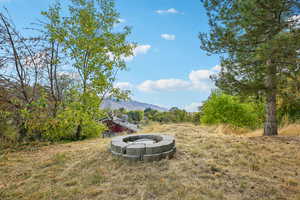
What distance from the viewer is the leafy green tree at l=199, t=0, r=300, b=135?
2834 mm

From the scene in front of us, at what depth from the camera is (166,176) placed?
2.27m

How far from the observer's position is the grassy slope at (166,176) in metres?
1.92

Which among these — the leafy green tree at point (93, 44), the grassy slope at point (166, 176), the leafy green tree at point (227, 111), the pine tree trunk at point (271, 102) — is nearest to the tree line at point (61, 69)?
the leafy green tree at point (93, 44)

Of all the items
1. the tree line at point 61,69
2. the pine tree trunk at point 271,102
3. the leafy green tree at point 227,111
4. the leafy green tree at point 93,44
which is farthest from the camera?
the leafy green tree at point 227,111

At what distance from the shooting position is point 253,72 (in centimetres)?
426

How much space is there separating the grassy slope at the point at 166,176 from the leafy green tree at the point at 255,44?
1.77 meters

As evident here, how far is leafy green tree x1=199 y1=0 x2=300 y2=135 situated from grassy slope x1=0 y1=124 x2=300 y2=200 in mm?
1774

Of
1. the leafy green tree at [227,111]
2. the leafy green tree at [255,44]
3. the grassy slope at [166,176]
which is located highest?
the leafy green tree at [255,44]

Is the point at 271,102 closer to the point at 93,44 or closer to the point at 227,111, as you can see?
the point at 227,111

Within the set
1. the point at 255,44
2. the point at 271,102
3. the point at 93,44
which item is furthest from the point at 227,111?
the point at 93,44

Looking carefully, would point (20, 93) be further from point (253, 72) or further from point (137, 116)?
point (137, 116)

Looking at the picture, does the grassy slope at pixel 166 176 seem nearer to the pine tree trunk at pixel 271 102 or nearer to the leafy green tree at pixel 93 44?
the pine tree trunk at pixel 271 102

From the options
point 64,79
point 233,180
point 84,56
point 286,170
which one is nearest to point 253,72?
point 286,170

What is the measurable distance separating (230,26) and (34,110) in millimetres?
6032
